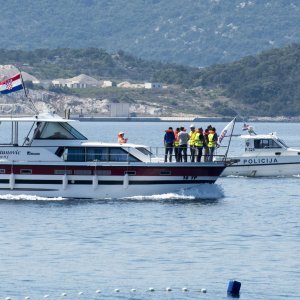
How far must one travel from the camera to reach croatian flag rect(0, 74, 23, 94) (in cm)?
5388

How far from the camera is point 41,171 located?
5209 cm

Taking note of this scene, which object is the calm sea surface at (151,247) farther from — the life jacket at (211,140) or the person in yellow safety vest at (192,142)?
the life jacket at (211,140)

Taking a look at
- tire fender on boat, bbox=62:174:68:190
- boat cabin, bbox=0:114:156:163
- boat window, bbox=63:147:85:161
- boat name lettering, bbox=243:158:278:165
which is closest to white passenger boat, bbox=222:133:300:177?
boat name lettering, bbox=243:158:278:165

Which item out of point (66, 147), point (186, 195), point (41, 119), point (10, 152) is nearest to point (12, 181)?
point (10, 152)

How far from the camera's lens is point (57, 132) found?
174 ft

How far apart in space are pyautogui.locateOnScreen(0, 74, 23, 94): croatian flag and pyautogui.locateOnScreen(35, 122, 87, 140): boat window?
2.15 metres

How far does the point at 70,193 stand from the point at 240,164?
1902 centimetres

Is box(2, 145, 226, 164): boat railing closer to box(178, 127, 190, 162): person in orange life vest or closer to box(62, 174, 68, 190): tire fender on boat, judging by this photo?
box(62, 174, 68, 190): tire fender on boat

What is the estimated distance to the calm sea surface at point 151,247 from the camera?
35344 mm

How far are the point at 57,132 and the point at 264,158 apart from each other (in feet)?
64.9

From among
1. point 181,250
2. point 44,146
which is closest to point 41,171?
point 44,146

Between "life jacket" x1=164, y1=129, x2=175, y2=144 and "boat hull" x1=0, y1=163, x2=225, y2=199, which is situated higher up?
"life jacket" x1=164, y1=129, x2=175, y2=144

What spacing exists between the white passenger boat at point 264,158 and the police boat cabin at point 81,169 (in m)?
17.0

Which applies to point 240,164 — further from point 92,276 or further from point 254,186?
point 92,276
